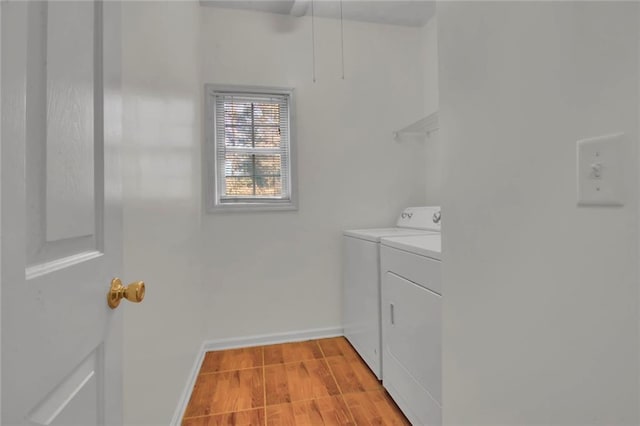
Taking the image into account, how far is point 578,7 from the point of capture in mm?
552

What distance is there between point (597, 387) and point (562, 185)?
0.38m

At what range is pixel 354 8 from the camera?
2428 millimetres

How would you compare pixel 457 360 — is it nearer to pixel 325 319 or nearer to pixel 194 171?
pixel 325 319

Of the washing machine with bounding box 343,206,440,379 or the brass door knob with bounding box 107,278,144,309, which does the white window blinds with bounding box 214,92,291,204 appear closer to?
the washing machine with bounding box 343,206,440,379

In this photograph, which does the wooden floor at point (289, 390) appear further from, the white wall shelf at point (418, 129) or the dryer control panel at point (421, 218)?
the white wall shelf at point (418, 129)

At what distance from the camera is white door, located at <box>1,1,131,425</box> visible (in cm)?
34

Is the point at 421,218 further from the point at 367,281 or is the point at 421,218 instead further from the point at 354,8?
the point at 354,8

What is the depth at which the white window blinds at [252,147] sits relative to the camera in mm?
2424

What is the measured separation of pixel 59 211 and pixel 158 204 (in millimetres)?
851

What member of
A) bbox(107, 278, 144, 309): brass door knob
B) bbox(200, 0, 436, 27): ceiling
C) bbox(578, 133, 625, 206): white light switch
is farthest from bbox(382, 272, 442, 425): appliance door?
bbox(200, 0, 436, 27): ceiling

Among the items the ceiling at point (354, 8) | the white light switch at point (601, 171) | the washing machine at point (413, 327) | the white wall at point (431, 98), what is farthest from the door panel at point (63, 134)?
the white wall at point (431, 98)

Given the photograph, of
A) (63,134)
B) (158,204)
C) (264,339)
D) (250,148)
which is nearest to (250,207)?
(250,148)

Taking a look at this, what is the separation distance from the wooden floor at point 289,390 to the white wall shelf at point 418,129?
1.82 m

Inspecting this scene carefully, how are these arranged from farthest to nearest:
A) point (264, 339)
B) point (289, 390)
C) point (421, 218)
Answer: point (264, 339), point (421, 218), point (289, 390)
